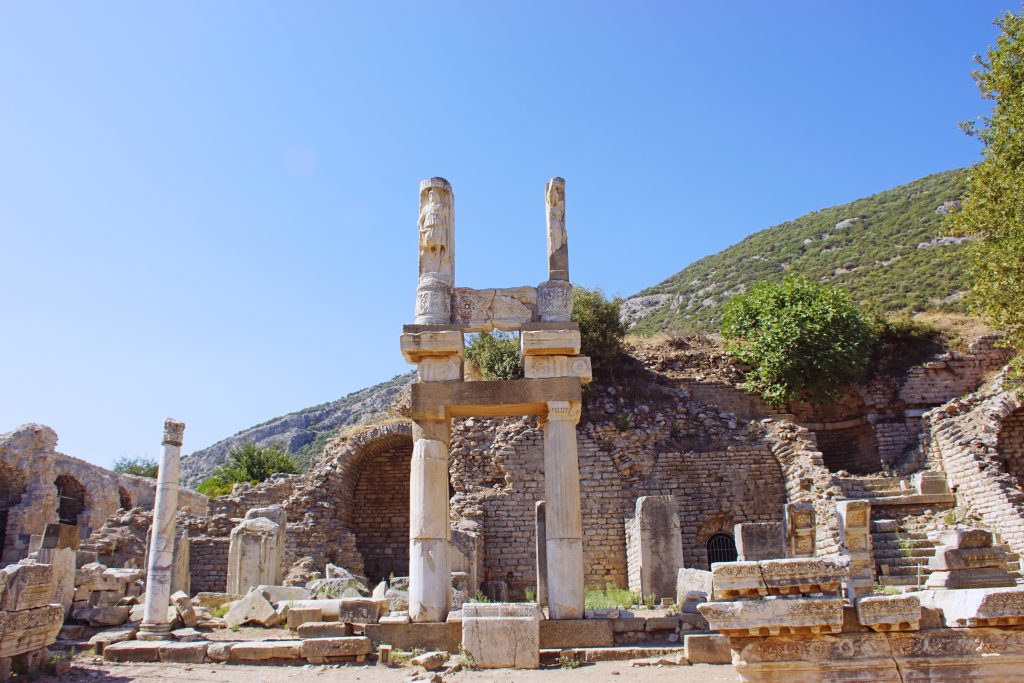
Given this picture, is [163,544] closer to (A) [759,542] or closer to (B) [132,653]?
(B) [132,653]

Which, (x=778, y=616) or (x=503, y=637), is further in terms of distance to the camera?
(x=503, y=637)

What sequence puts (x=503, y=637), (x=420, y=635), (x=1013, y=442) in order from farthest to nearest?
(x=1013, y=442) < (x=420, y=635) < (x=503, y=637)

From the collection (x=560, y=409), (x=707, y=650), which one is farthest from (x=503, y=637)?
(x=560, y=409)

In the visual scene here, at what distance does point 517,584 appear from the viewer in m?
19.4

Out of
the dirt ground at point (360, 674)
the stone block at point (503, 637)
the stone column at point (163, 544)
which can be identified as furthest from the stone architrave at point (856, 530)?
the stone column at point (163, 544)

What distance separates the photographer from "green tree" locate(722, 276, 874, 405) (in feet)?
81.9

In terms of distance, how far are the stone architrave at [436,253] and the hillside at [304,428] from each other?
45.8 m

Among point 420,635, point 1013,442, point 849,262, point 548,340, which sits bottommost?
point 420,635

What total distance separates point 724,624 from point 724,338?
2407 centimetres

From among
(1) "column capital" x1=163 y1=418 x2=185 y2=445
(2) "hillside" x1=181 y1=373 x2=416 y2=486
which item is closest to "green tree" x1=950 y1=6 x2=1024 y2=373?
(1) "column capital" x1=163 y1=418 x2=185 y2=445

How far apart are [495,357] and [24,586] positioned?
1749 cm

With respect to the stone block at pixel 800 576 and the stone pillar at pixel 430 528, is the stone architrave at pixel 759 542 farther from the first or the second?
the stone block at pixel 800 576

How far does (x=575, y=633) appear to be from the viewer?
995cm

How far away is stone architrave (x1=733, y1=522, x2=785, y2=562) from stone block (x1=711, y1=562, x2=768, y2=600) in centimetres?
564
